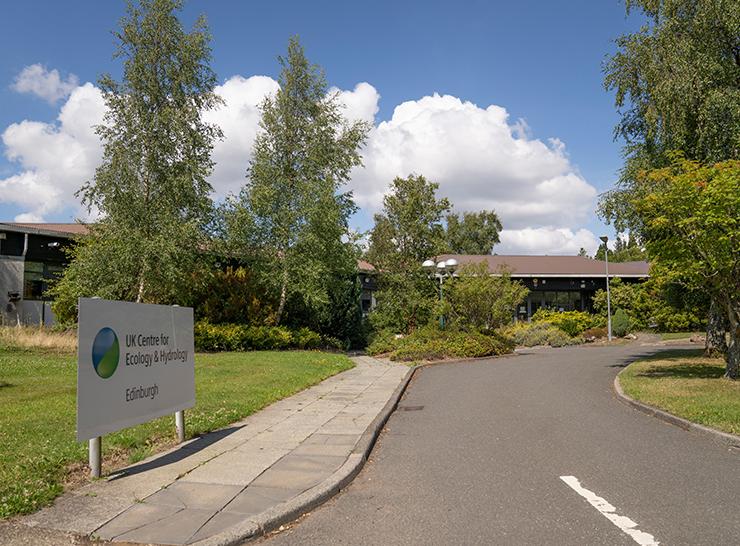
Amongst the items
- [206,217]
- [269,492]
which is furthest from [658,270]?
[206,217]

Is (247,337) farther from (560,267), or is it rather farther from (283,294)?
(560,267)

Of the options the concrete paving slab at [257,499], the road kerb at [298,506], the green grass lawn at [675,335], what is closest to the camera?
the road kerb at [298,506]

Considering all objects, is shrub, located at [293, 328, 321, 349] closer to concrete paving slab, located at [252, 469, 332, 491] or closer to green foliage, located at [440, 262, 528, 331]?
green foliage, located at [440, 262, 528, 331]

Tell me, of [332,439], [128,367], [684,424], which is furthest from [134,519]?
[684,424]

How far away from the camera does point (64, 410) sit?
9492mm

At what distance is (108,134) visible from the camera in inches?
866

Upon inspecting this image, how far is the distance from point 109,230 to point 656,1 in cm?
1968

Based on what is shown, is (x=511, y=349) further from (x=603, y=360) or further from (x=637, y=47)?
(x=637, y=47)

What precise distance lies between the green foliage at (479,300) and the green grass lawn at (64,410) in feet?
27.6

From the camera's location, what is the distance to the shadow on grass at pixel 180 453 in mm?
6293

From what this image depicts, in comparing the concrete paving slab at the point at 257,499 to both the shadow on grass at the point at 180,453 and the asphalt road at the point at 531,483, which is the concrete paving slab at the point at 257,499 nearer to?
the asphalt road at the point at 531,483

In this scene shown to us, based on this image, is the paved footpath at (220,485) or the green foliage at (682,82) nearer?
the paved footpath at (220,485)

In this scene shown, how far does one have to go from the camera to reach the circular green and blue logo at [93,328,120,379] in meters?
6.02

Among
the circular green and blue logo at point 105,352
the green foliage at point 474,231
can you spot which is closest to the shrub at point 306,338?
the circular green and blue logo at point 105,352
